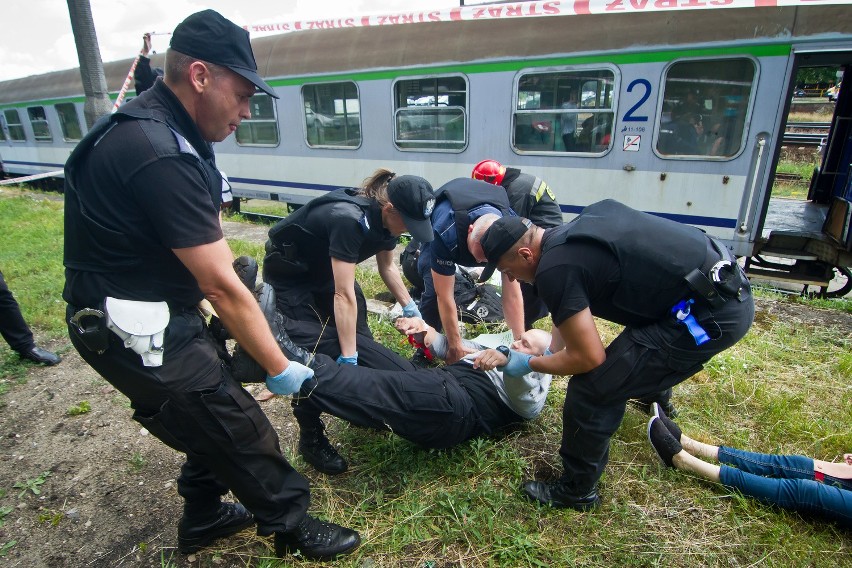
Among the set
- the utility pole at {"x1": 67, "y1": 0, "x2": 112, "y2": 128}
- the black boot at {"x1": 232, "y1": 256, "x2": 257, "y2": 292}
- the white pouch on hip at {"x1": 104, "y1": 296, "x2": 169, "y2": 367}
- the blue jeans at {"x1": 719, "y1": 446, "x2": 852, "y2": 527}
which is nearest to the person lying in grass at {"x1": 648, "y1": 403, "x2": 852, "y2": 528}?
the blue jeans at {"x1": 719, "y1": 446, "x2": 852, "y2": 527}

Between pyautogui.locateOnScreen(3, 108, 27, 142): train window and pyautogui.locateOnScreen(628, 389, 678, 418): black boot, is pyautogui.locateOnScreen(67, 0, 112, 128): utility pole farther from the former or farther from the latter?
pyautogui.locateOnScreen(3, 108, 27, 142): train window

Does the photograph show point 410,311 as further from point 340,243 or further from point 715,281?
point 715,281

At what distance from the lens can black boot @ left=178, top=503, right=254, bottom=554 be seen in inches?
81.1

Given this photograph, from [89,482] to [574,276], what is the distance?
105 inches

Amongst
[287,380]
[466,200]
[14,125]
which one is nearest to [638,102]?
[466,200]

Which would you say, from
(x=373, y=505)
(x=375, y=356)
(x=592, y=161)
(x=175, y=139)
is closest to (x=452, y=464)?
(x=373, y=505)

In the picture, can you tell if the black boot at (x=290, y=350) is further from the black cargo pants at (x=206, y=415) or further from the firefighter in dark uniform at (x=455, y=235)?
the firefighter in dark uniform at (x=455, y=235)

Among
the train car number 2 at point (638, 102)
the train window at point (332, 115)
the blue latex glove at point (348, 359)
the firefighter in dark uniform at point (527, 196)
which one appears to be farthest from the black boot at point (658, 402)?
the train window at point (332, 115)

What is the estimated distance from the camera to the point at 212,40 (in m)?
1.53

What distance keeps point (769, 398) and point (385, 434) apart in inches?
93.3

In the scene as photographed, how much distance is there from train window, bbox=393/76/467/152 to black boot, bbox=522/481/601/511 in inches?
198

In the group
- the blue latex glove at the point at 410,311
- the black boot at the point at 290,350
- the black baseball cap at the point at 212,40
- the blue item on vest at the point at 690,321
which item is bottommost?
the blue latex glove at the point at 410,311

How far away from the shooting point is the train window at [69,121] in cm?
1136

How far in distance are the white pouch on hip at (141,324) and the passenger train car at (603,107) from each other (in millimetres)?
5240
